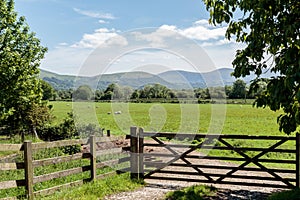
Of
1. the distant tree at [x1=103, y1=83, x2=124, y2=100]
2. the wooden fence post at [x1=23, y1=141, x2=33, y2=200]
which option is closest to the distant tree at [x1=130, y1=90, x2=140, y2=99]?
the distant tree at [x1=103, y1=83, x2=124, y2=100]

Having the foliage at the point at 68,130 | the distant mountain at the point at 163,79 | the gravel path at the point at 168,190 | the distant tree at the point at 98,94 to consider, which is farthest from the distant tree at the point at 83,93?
the gravel path at the point at 168,190

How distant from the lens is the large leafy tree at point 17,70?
22.5 metres

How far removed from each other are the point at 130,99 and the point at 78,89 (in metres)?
2.02

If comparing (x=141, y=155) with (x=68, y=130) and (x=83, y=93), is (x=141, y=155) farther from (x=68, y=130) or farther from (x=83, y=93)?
(x=68, y=130)

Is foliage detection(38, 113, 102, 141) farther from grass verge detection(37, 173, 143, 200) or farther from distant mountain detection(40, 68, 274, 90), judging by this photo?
grass verge detection(37, 173, 143, 200)

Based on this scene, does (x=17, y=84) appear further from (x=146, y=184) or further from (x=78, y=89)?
(x=146, y=184)

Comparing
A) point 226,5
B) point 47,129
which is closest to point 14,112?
point 47,129

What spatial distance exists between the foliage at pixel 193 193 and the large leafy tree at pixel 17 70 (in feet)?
56.4

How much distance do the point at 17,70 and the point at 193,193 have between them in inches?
759

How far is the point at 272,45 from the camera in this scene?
4.28m

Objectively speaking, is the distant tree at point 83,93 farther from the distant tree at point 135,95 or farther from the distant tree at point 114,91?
the distant tree at point 135,95

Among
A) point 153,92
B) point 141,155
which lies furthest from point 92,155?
point 153,92

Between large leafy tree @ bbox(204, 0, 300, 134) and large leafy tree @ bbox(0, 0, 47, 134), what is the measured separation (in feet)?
63.9

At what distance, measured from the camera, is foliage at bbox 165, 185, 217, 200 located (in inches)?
294
